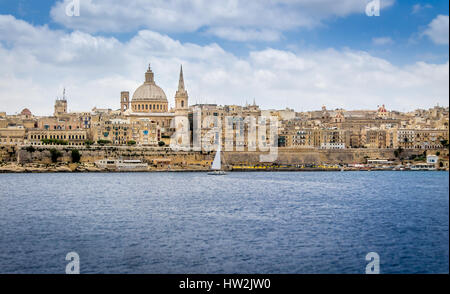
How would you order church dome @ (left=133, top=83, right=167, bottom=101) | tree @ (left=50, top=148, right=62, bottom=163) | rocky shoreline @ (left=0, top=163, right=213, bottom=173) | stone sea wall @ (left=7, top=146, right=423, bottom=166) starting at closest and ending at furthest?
rocky shoreline @ (left=0, top=163, right=213, bottom=173) < tree @ (left=50, top=148, right=62, bottom=163) < stone sea wall @ (left=7, top=146, right=423, bottom=166) < church dome @ (left=133, top=83, right=167, bottom=101)

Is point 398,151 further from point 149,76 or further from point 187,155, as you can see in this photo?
point 149,76

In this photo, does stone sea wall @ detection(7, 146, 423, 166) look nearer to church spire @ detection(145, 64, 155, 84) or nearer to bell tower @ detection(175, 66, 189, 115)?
bell tower @ detection(175, 66, 189, 115)

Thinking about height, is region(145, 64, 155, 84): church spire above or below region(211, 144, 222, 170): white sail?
above

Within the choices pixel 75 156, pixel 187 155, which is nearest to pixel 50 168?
pixel 75 156

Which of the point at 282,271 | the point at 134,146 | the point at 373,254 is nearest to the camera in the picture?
the point at 282,271

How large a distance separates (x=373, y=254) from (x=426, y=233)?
13.2ft

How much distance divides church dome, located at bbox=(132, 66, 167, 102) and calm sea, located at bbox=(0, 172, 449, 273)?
36.2m

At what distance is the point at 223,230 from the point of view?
60.4ft

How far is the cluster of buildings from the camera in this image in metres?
54.6

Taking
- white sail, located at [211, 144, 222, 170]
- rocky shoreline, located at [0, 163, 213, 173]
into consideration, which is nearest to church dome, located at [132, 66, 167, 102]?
rocky shoreline, located at [0, 163, 213, 173]

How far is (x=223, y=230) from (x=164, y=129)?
44.9 m

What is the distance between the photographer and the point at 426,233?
57.9 feet
